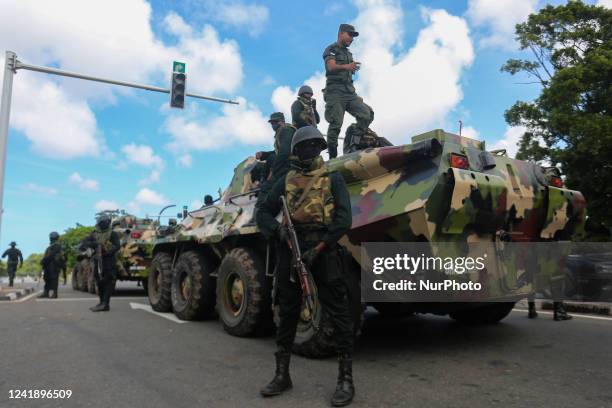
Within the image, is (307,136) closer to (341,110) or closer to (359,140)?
(359,140)

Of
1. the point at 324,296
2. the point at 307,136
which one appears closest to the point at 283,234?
the point at 324,296

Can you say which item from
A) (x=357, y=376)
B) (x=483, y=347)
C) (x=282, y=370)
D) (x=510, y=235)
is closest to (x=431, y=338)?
(x=483, y=347)

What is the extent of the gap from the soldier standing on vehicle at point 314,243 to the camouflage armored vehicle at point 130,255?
9077 mm

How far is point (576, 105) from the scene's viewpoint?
17.2 meters

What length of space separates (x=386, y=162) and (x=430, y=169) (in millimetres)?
Answer: 418

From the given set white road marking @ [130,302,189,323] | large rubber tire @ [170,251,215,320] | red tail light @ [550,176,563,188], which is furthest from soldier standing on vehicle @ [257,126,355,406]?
white road marking @ [130,302,189,323]

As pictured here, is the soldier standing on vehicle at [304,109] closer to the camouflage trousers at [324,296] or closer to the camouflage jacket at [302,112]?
the camouflage jacket at [302,112]

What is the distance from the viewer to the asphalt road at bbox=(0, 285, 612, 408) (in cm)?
336

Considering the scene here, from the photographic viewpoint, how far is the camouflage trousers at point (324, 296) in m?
3.42

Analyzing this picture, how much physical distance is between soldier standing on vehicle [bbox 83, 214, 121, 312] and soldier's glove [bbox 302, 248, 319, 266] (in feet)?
20.1

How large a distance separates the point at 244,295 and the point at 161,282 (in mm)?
2942

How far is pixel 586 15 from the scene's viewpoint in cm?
1797

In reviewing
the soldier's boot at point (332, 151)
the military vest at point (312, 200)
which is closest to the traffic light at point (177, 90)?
the soldier's boot at point (332, 151)

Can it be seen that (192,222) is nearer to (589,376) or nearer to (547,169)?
(547,169)
